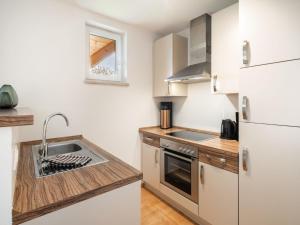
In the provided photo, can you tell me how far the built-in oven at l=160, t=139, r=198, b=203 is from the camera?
1795 millimetres

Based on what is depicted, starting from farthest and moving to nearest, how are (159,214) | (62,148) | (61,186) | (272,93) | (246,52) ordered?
(159,214)
(62,148)
(246,52)
(272,93)
(61,186)

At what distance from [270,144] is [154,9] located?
1857 mm

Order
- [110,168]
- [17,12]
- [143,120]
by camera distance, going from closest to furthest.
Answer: [110,168] → [17,12] → [143,120]

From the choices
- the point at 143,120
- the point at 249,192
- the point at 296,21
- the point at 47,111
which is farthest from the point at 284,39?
the point at 47,111

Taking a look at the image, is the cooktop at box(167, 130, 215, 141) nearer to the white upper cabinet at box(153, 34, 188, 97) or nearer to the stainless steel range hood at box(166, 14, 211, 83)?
the white upper cabinet at box(153, 34, 188, 97)

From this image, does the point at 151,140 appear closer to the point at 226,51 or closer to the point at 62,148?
the point at 62,148

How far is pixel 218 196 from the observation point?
1.58m

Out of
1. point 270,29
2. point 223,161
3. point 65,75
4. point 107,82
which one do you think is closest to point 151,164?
point 223,161

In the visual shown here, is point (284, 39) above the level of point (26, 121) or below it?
above

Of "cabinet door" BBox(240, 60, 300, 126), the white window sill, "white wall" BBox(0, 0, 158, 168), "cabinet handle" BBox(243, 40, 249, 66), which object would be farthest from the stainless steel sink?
"cabinet handle" BBox(243, 40, 249, 66)

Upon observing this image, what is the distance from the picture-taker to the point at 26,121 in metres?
0.59

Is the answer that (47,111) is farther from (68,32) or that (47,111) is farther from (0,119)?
(0,119)

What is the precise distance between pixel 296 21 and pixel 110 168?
4.95 ft

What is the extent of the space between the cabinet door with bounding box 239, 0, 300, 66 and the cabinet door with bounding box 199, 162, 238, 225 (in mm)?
984
